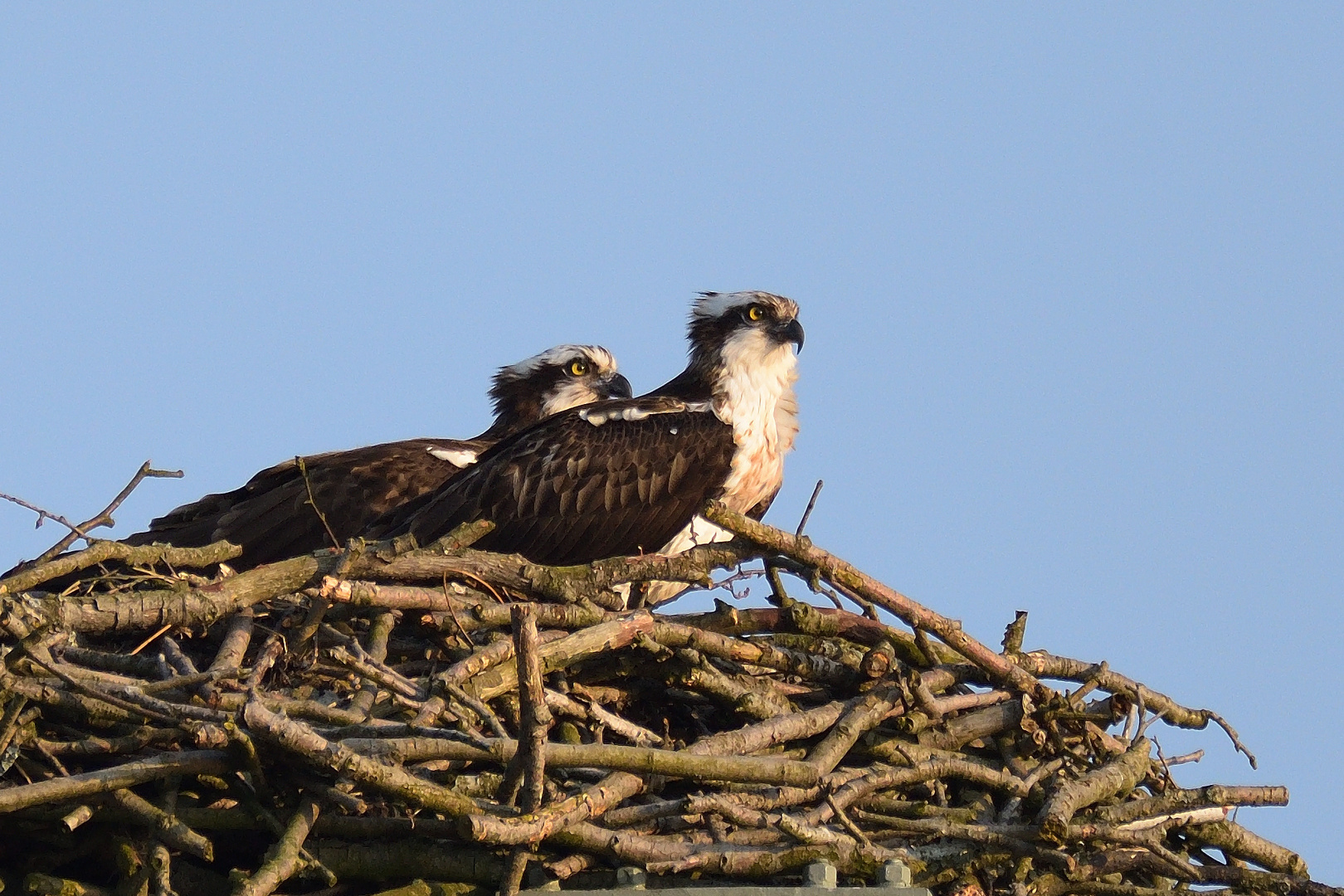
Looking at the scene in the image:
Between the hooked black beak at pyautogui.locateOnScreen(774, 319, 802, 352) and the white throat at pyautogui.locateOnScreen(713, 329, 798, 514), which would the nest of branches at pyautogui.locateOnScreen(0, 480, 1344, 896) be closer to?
the white throat at pyautogui.locateOnScreen(713, 329, 798, 514)

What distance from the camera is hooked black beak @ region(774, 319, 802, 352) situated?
33.1ft

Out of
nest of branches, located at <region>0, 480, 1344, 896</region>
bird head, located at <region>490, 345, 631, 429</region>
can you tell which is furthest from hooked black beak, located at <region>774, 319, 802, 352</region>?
nest of branches, located at <region>0, 480, 1344, 896</region>

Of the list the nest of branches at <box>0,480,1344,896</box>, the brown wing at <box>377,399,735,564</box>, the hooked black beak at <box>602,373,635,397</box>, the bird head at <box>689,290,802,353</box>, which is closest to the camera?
the nest of branches at <box>0,480,1344,896</box>

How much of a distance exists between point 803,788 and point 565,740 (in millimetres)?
849

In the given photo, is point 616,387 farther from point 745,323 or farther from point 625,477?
point 625,477

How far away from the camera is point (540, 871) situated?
19.2ft

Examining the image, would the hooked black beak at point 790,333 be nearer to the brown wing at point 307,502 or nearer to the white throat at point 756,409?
the white throat at point 756,409

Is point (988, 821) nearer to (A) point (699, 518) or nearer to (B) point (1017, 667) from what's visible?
(B) point (1017, 667)

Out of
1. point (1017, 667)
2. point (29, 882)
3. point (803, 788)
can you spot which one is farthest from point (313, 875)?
point (1017, 667)

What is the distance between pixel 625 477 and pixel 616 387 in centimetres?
248

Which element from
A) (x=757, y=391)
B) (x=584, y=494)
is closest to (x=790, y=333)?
(x=757, y=391)

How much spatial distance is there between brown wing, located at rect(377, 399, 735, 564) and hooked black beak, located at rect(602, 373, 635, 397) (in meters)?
2.21

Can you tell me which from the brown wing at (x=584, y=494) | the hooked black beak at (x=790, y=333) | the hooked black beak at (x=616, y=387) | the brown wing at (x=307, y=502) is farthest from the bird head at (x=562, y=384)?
the brown wing at (x=584, y=494)

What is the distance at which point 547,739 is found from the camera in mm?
5758
